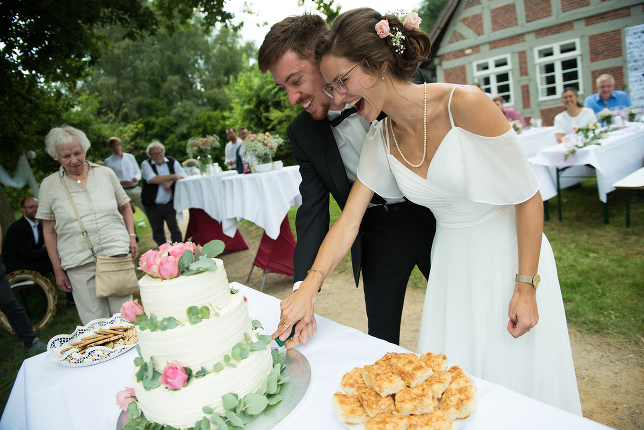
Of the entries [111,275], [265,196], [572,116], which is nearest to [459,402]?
[111,275]

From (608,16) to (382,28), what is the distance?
16.5 meters

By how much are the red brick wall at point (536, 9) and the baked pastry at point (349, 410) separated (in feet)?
58.4

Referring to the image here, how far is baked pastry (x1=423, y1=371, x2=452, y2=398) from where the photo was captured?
0.98 metres

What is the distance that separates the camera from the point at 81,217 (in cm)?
312

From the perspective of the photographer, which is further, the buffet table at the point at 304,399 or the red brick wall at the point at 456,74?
the red brick wall at the point at 456,74

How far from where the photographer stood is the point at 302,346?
1501 millimetres

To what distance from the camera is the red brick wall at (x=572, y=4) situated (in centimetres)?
1366

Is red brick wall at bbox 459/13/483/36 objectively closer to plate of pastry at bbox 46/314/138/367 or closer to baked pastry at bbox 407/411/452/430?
plate of pastry at bbox 46/314/138/367

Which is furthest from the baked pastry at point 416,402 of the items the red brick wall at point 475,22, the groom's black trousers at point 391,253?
the red brick wall at point 475,22

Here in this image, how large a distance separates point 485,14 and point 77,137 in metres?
17.6

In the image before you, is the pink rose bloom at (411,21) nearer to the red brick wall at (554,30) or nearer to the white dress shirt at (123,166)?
the white dress shirt at (123,166)

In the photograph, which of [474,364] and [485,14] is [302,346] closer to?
[474,364]

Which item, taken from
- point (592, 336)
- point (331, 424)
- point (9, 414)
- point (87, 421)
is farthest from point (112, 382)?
point (592, 336)

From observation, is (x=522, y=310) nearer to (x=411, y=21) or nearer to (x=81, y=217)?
(x=411, y=21)
